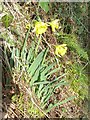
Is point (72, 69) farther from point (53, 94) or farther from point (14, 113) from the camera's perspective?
point (14, 113)

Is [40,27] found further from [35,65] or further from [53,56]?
[53,56]

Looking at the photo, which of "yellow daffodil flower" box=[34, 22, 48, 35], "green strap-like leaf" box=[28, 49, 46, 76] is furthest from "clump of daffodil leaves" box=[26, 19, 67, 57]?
"green strap-like leaf" box=[28, 49, 46, 76]

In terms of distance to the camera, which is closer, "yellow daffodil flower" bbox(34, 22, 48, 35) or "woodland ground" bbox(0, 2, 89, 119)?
"yellow daffodil flower" bbox(34, 22, 48, 35)

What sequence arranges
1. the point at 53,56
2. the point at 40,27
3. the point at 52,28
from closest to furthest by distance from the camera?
the point at 40,27 → the point at 52,28 → the point at 53,56

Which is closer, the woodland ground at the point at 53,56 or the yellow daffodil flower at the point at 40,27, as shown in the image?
the yellow daffodil flower at the point at 40,27

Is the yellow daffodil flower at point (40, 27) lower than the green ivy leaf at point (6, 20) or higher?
lower

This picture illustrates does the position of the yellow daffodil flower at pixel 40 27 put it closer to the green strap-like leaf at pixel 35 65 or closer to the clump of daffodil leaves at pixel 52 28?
the clump of daffodil leaves at pixel 52 28

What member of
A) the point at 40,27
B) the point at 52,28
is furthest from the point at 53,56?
the point at 40,27

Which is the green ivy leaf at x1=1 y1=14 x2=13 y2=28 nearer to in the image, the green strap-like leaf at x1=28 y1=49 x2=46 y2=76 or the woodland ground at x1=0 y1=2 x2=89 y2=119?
the woodland ground at x1=0 y1=2 x2=89 y2=119

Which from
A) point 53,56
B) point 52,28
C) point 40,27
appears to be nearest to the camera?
point 40,27

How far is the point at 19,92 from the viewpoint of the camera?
1957 mm

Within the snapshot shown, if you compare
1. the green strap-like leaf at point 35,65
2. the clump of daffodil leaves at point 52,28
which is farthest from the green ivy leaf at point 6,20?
the green strap-like leaf at point 35,65

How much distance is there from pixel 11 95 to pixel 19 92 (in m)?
0.05

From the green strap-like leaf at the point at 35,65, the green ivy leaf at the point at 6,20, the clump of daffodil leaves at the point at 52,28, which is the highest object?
the green ivy leaf at the point at 6,20
